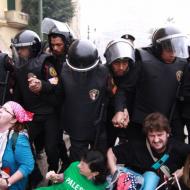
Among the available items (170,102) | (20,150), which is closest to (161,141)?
(170,102)

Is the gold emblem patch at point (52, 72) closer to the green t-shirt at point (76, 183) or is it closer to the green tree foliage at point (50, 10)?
the green t-shirt at point (76, 183)

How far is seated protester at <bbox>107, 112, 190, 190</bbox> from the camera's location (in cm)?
325

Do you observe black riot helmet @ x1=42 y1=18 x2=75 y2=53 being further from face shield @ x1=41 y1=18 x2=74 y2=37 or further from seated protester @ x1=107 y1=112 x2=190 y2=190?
seated protester @ x1=107 y1=112 x2=190 y2=190

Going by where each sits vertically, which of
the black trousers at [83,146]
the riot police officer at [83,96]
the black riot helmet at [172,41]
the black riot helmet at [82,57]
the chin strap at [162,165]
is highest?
the black riot helmet at [172,41]

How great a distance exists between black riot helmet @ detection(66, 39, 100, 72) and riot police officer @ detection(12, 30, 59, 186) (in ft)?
1.42

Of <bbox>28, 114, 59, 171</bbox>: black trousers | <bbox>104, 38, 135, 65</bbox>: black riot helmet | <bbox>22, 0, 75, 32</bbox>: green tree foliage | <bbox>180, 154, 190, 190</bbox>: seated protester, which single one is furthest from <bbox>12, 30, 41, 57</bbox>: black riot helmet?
<bbox>22, 0, 75, 32</bbox>: green tree foliage

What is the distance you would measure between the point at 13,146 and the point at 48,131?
0.57 metres

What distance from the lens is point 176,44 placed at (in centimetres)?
356

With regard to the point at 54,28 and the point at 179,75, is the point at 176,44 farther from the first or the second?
the point at 54,28

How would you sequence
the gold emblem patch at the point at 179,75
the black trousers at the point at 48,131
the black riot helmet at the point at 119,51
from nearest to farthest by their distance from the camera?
the black riot helmet at the point at 119,51 < the gold emblem patch at the point at 179,75 < the black trousers at the point at 48,131

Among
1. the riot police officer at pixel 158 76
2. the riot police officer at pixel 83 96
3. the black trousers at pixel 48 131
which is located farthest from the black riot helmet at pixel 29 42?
the riot police officer at pixel 158 76

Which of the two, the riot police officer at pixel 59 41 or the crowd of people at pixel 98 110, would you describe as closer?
the crowd of people at pixel 98 110

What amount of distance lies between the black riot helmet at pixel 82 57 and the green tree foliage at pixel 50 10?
64.1 ft

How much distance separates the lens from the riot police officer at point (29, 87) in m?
3.91
